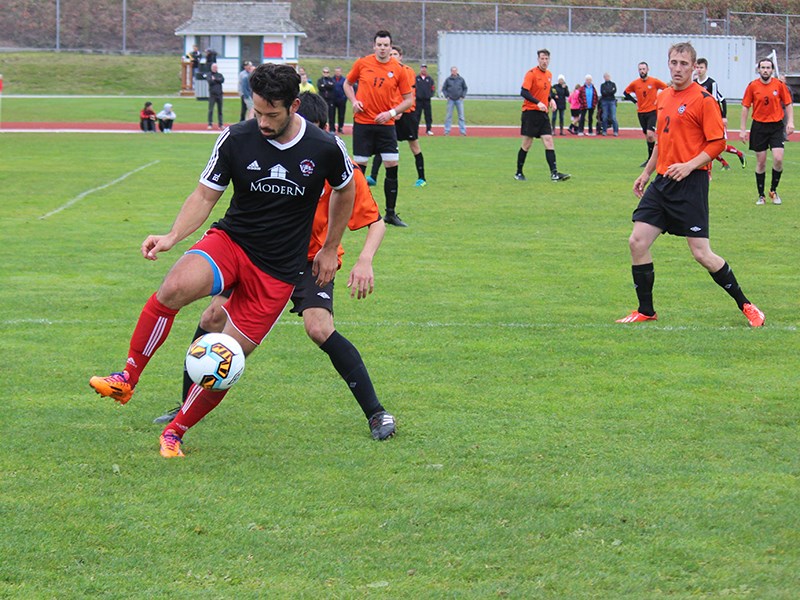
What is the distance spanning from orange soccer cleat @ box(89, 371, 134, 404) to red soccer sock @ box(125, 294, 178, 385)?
2.2 inches

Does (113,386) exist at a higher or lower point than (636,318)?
higher

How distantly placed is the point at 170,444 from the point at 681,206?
15.4 ft

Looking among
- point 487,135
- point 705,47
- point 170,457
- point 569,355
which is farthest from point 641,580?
point 705,47

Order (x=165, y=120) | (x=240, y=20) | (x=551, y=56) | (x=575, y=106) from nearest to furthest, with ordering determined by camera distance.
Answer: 1. (x=165, y=120)
2. (x=575, y=106)
3. (x=551, y=56)
4. (x=240, y=20)

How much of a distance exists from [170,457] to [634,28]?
177 feet

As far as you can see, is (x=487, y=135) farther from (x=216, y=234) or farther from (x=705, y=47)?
(x=216, y=234)

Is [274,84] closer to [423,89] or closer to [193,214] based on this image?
[193,214]

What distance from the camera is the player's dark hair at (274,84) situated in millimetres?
5207

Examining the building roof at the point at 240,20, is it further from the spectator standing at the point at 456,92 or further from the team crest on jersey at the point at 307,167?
the team crest on jersey at the point at 307,167

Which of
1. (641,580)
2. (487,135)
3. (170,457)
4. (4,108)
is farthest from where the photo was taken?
(4,108)

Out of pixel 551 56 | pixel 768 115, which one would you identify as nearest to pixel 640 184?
pixel 768 115

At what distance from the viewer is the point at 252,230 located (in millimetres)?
5641

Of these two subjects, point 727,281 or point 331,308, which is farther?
point 727,281

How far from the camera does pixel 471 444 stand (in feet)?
19.3
